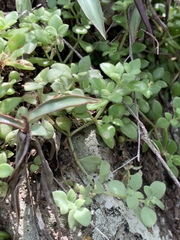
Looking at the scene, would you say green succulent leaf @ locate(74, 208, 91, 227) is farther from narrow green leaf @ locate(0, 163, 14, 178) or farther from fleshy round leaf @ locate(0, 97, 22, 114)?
fleshy round leaf @ locate(0, 97, 22, 114)

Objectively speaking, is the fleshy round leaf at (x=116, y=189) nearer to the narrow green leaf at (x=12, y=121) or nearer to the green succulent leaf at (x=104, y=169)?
A: the green succulent leaf at (x=104, y=169)

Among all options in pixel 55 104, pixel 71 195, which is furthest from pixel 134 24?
pixel 71 195

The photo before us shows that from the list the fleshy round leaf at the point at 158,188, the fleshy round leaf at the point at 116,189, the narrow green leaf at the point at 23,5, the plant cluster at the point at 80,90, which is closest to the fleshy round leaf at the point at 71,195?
the plant cluster at the point at 80,90

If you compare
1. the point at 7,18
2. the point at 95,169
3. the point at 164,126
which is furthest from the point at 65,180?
the point at 7,18

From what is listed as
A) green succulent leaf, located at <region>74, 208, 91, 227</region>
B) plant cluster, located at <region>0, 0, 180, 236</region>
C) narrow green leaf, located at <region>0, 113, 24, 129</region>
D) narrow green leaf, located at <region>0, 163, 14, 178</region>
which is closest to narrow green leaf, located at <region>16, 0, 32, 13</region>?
plant cluster, located at <region>0, 0, 180, 236</region>

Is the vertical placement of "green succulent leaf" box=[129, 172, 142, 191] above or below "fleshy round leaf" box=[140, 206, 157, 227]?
above

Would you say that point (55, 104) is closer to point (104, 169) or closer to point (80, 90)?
point (80, 90)

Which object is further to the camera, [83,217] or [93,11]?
[93,11]

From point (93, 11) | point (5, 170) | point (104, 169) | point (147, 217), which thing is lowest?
point (147, 217)
